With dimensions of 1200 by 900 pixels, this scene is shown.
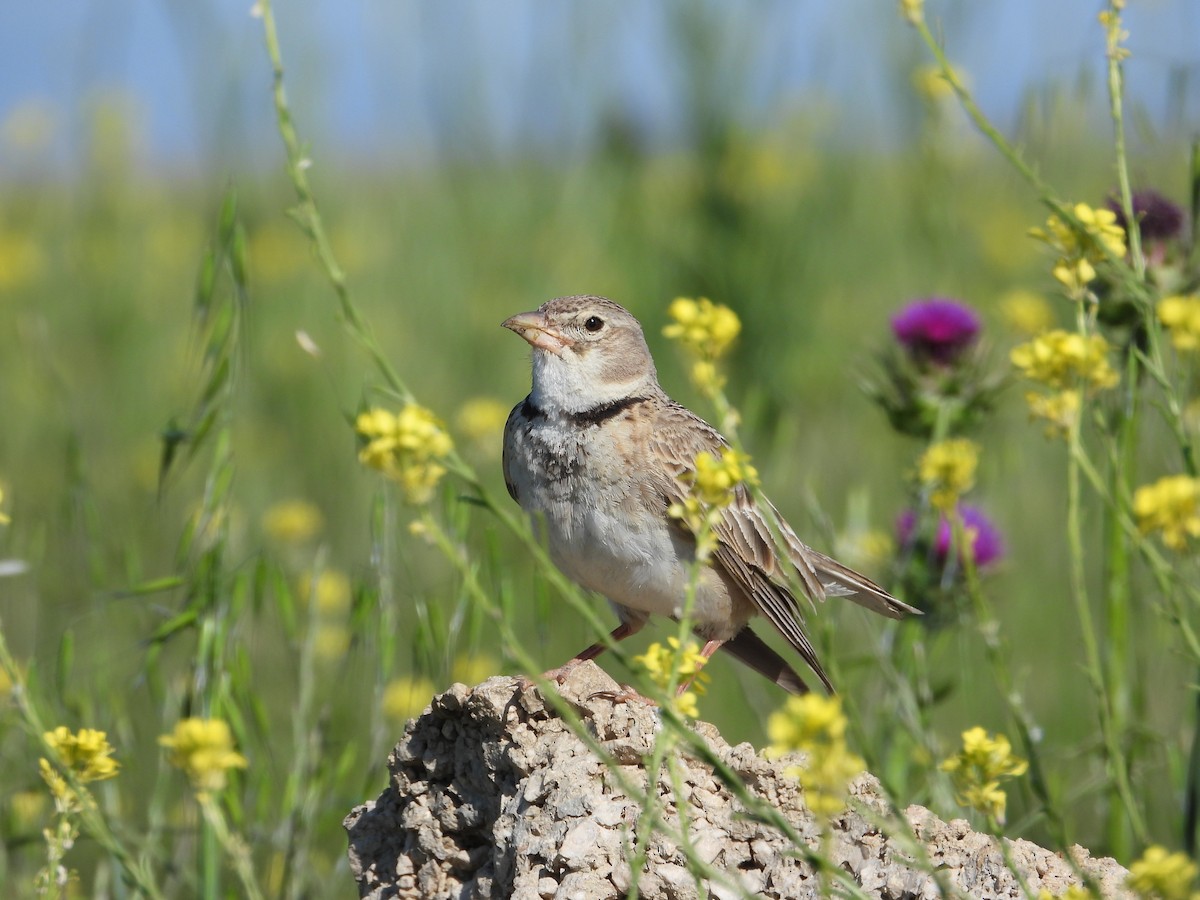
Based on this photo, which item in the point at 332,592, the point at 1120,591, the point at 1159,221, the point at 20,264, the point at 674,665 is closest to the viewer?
the point at 674,665

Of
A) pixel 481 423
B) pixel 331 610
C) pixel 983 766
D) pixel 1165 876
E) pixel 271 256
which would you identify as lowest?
pixel 331 610

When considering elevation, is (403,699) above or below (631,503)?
below

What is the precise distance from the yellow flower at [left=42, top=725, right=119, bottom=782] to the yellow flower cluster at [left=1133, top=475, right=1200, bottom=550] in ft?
6.33

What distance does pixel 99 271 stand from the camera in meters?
10.1

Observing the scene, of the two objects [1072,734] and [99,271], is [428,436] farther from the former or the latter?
[99,271]

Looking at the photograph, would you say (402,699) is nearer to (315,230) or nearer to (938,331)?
(938,331)

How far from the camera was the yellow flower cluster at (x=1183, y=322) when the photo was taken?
7.89 ft

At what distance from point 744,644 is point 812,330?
3964mm

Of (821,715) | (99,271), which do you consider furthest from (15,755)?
(99,271)

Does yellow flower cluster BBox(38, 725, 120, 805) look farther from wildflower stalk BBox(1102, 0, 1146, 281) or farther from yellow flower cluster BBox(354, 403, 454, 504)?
wildflower stalk BBox(1102, 0, 1146, 281)

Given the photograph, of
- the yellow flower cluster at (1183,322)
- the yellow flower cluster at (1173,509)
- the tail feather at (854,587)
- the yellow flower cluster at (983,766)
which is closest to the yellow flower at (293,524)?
the tail feather at (854,587)

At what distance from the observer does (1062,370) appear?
2.57 meters

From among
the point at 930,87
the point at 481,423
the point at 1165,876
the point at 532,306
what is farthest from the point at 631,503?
the point at 532,306

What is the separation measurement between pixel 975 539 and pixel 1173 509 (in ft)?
9.97
